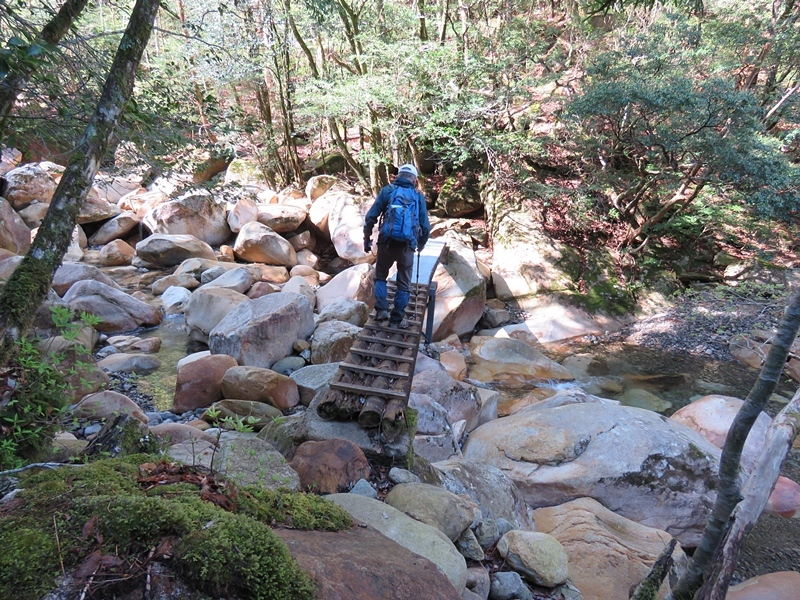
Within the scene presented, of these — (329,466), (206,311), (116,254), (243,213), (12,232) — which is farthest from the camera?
(243,213)

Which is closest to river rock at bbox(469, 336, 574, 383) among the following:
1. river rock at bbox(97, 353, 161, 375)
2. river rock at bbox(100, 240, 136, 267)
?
river rock at bbox(97, 353, 161, 375)

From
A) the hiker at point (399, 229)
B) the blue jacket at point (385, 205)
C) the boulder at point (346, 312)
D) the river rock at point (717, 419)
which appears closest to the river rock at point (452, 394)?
the hiker at point (399, 229)

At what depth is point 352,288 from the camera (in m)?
9.54

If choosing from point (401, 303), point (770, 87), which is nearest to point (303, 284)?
point (401, 303)

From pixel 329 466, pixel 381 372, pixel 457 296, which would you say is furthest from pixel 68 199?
pixel 457 296

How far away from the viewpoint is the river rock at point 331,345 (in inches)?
292

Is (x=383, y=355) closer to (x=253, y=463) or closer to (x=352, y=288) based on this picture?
(x=253, y=463)

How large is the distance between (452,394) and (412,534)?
381cm

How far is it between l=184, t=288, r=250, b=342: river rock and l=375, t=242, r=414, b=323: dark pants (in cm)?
369

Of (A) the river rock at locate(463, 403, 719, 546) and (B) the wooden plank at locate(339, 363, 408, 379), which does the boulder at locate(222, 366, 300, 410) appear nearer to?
(B) the wooden plank at locate(339, 363, 408, 379)

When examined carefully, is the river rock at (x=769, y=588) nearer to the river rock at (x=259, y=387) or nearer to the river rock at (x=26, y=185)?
the river rock at (x=259, y=387)

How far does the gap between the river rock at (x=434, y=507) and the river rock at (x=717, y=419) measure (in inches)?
193

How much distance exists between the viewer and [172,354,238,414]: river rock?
20.3 ft

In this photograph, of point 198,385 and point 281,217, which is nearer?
point 198,385
